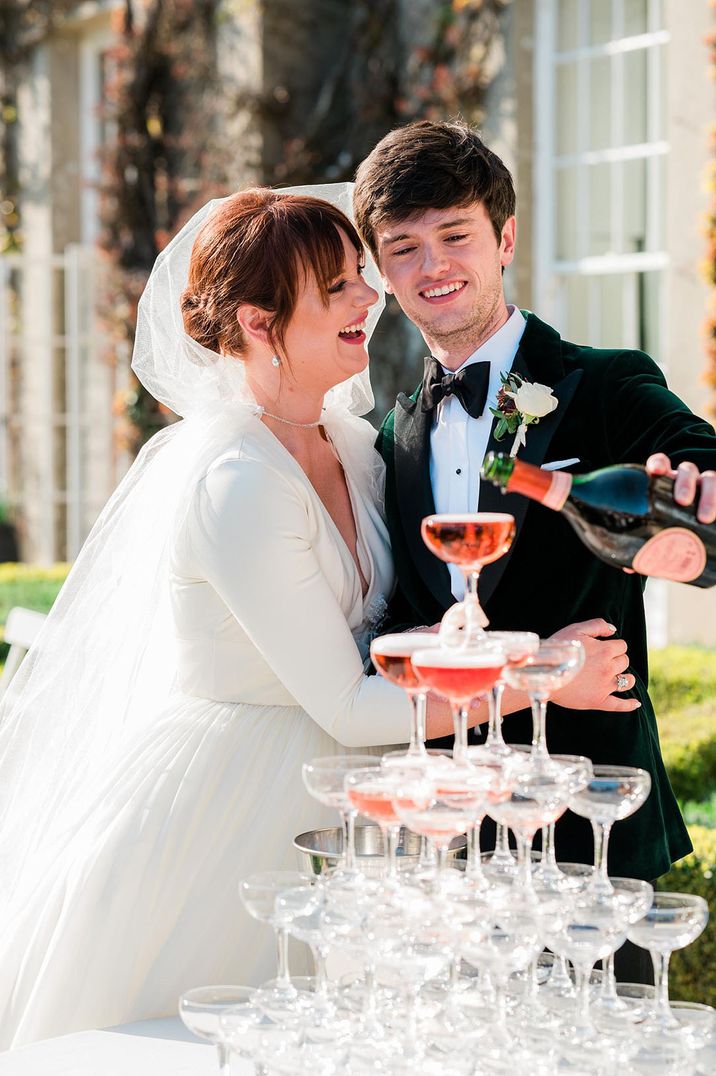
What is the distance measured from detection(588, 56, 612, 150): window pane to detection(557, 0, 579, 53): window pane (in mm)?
228

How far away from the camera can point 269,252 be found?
2740 mm

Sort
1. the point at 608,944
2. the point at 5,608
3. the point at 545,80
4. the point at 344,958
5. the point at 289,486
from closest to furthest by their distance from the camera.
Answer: the point at 608,944, the point at 344,958, the point at 289,486, the point at 545,80, the point at 5,608

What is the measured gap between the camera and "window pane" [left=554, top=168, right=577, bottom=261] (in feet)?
28.3

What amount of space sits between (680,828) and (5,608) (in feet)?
23.3

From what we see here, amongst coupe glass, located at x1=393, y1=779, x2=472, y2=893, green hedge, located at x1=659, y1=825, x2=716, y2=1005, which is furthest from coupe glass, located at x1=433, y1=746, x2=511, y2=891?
green hedge, located at x1=659, y1=825, x2=716, y2=1005

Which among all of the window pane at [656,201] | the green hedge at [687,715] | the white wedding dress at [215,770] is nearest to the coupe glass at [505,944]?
the white wedding dress at [215,770]

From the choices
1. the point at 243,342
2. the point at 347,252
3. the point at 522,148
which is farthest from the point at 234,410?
the point at 522,148

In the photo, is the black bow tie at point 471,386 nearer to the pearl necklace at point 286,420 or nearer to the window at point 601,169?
the pearl necklace at point 286,420

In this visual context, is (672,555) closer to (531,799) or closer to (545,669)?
(545,669)

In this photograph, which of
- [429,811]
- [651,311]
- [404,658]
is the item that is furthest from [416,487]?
[651,311]

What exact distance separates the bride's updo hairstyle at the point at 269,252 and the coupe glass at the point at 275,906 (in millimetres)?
1322

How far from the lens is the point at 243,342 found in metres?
2.88

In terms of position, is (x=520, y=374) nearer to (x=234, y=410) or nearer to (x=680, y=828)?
(x=234, y=410)

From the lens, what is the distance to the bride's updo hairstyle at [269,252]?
274 cm
